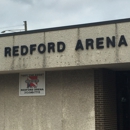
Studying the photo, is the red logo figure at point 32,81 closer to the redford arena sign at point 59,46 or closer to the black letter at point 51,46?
the redford arena sign at point 59,46

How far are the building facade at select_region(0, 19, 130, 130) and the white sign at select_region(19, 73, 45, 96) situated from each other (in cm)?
4

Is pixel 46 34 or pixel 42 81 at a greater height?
pixel 46 34

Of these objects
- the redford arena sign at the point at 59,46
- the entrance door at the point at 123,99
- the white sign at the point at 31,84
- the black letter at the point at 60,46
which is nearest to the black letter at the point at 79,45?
the redford arena sign at the point at 59,46

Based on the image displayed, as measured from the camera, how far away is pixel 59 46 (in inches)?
559

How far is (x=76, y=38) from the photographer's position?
14.0 m

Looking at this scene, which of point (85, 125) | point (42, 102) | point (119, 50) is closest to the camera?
point (119, 50)

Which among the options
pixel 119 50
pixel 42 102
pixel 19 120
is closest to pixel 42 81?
pixel 42 102

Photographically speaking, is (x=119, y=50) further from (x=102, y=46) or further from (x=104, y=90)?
(x=104, y=90)

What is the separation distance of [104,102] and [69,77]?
164 centimetres

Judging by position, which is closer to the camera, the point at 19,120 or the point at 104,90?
the point at 104,90

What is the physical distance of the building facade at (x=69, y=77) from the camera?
13508mm

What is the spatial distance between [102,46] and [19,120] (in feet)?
15.8

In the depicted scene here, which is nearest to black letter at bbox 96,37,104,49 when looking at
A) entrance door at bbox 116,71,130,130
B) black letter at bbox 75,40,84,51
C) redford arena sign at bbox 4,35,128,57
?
redford arena sign at bbox 4,35,128,57

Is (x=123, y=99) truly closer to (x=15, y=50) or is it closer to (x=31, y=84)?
(x=31, y=84)
